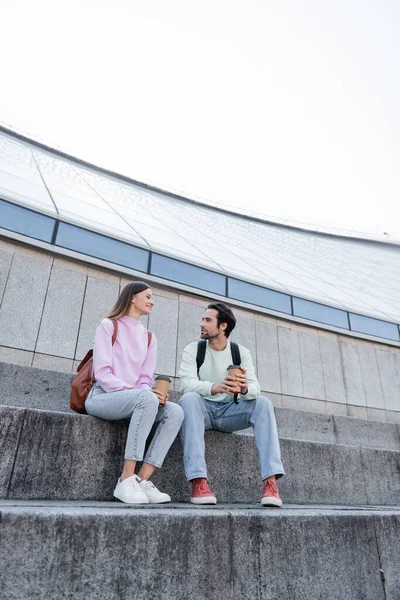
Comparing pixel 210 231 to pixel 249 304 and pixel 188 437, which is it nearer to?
pixel 249 304

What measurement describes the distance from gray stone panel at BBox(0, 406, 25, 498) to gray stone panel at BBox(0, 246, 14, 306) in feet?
9.89

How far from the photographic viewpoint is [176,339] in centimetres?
602

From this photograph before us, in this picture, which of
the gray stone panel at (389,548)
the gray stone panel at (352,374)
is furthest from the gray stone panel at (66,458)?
the gray stone panel at (352,374)

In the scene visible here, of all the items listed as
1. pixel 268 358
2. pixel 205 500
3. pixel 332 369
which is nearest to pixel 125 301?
pixel 205 500

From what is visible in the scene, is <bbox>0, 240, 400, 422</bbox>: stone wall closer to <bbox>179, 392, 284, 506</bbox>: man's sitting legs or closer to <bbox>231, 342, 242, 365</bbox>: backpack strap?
<bbox>231, 342, 242, 365</bbox>: backpack strap

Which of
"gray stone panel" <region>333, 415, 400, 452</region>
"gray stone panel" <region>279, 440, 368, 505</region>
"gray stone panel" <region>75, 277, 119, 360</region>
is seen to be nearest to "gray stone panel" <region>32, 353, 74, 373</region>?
"gray stone panel" <region>75, 277, 119, 360</region>

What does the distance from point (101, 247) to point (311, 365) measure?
3.71 meters

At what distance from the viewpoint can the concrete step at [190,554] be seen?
5.32 ft

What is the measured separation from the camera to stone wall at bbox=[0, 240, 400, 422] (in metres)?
5.15

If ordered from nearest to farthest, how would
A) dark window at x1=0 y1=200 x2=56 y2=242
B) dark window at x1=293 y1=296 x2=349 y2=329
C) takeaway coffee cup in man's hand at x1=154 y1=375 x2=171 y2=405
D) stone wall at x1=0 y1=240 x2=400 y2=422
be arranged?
takeaway coffee cup in man's hand at x1=154 y1=375 x2=171 y2=405, stone wall at x1=0 y1=240 x2=400 y2=422, dark window at x1=0 y1=200 x2=56 y2=242, dark window at x1=293 y1=296 x2=349 y2=329

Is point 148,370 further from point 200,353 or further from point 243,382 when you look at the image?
point 243,382

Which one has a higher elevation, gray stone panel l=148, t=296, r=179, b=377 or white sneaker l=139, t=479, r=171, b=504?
gray stone panel l=148, t=296, r=179, b=377

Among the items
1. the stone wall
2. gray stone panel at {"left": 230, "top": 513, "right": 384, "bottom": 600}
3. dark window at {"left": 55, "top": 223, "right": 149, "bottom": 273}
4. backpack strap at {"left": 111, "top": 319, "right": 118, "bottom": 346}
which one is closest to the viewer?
gray stone panel at {"left": 230, "top": 513, "right": 384, "bottom": 600}

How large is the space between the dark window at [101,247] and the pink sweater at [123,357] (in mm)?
3123
